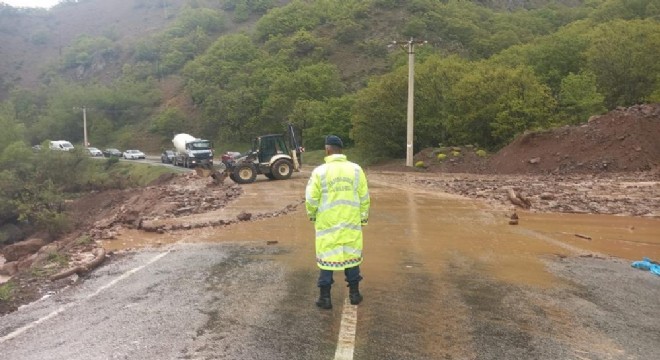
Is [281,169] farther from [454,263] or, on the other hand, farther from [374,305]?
[374,305]

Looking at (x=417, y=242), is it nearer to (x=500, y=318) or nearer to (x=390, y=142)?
(x=500, y=318)

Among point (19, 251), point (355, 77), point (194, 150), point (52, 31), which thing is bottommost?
point (19, 251)

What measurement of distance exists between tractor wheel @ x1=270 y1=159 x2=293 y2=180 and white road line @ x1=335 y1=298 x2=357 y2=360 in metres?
20.0

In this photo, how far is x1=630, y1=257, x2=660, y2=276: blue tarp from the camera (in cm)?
833

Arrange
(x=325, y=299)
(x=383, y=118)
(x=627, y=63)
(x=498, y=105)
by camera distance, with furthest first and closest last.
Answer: (x=383, y=118), (x=627, y=63), (x=498, y=105), (x=325, y=299)

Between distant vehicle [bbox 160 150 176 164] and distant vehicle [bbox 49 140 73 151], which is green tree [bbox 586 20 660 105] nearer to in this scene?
distant vehicle [bbox 160 150 176 164]

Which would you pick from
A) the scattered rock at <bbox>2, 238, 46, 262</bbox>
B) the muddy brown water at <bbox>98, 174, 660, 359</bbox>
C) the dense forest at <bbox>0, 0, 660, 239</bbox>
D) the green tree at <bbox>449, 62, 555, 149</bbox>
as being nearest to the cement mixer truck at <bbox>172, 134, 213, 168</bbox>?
the dense forest at <bbox>0, 0, 660, 239</bbox>

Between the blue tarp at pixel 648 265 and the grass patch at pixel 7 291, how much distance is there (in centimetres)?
894

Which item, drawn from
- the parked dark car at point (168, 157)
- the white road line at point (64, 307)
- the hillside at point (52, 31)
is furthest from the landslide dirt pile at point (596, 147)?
the hillside at point (52, 31)

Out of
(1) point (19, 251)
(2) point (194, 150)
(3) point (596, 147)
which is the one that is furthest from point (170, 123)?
(3) point (596, 147)

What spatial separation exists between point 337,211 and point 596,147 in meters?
23.2

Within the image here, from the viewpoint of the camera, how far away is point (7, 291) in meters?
7.34

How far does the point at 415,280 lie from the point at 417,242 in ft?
10.4

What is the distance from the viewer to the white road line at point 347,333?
490 cm
